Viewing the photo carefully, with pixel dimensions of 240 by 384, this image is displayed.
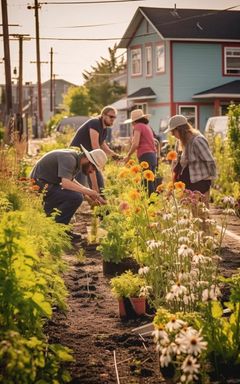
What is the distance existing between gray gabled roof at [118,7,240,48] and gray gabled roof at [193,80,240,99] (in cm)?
245

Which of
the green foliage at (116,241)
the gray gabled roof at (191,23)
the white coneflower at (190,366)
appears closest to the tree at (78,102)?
the gray gabled roof at (191,23)

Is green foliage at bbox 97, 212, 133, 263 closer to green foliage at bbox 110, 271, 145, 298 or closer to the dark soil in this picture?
the dark soil

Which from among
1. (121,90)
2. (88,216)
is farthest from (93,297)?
(121,90)

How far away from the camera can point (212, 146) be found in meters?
17.6

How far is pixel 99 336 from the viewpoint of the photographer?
6152mm

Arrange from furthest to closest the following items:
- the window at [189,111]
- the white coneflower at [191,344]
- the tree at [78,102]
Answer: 1. the tree at [78,102]
2. the window at [189,111]
3. the white coneflower at [191,344]

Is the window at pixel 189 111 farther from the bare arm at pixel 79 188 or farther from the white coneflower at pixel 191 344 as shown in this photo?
the white coneflower at pixel 191 344

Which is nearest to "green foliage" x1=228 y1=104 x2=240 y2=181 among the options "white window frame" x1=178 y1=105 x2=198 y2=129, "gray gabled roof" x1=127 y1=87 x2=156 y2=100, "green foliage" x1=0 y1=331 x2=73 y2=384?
"green foliage" x1=0 y1=331 x2=73 y2=384

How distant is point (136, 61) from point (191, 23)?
450cm

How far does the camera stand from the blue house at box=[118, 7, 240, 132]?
41250mm

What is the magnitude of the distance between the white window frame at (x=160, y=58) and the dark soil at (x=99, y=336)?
33818 mm

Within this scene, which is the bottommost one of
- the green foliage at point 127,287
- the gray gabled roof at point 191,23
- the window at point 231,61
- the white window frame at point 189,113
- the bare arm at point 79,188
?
the green foliage at point 127,287

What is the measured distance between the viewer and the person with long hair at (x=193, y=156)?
9.98m

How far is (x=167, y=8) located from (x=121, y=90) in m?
37.4
